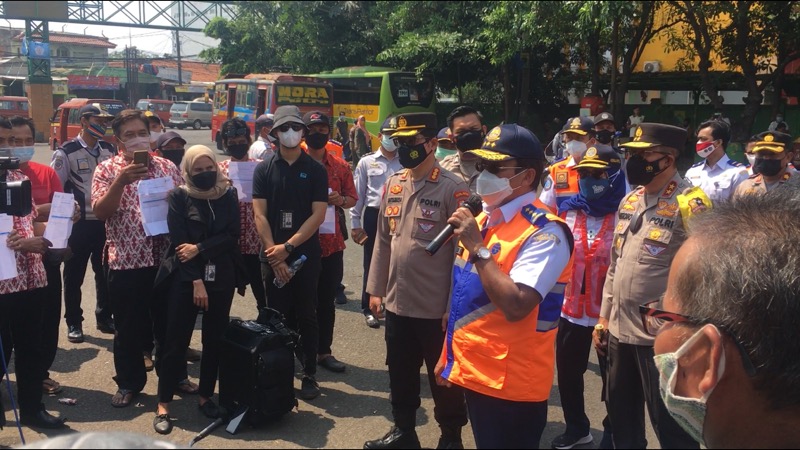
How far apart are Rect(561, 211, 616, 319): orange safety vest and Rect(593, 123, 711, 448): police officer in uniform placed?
49 centimetres

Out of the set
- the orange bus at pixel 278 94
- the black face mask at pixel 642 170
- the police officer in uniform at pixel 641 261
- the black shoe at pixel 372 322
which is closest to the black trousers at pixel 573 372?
the police officer in uniform at pixel 641 261

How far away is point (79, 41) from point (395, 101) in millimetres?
49535

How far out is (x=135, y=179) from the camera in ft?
15.6

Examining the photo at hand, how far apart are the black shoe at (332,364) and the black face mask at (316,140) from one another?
1767 millimetres

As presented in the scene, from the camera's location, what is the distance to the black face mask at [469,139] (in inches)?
206

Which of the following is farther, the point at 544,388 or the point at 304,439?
the point at 304,439

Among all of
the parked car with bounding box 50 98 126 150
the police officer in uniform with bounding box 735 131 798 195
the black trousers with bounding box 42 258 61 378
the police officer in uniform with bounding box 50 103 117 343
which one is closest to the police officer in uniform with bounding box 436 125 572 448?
the black trousers with bounding box 42 258 61 378

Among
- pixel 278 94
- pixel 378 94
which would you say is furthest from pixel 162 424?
pixel 278 94

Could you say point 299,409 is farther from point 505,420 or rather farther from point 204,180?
point 505,420

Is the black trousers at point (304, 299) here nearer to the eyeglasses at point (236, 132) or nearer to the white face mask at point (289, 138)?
the white face mask at point (289, 138)

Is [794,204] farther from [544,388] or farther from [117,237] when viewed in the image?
[117,237]

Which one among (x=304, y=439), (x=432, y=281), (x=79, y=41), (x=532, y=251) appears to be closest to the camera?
(x=532, y=251)

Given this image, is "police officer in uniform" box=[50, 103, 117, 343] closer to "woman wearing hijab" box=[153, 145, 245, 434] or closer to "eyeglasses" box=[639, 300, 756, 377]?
"woman wearing hijab" box=[153, 145, 245, 434]

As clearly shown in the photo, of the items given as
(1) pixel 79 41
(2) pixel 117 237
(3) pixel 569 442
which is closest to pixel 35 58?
(1) pixel 79 41
